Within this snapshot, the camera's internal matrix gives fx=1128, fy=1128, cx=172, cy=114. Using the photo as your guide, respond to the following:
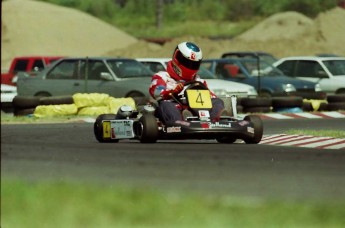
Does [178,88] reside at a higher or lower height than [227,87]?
higher

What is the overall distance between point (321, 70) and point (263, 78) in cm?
234

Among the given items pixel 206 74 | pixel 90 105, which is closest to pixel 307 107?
pixel 206 74

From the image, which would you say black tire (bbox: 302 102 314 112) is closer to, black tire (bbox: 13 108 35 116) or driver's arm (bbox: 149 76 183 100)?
black tire (bbox: 13 108 35 116)

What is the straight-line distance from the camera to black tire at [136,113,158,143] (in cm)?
1360

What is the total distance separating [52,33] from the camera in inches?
2820

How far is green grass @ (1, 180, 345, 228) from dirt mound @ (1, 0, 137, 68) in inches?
2350

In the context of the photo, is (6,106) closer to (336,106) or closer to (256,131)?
(336,106)

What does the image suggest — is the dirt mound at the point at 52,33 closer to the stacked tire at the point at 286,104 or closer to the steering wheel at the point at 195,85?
the stacked tire at the point at 286,104

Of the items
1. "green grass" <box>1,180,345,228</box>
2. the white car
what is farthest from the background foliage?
"green grass" <box>1,180,345,228</box>

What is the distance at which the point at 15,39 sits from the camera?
68188mm

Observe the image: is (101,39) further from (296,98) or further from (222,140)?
(222,140)

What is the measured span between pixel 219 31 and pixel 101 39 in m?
21.0

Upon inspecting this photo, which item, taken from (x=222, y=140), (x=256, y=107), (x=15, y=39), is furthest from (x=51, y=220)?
(x=15, y=39)

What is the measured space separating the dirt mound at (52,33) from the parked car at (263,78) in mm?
38926
